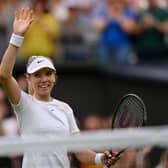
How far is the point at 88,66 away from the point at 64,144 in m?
8.91

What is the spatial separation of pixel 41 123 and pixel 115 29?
671 centimetres

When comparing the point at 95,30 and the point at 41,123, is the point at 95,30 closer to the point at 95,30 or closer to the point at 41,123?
the point at 95,30

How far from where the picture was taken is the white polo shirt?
6502mm

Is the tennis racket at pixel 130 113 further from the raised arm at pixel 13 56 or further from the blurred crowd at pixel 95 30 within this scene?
the blurred crowd at pixel 95 30

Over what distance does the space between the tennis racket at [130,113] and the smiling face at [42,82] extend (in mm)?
549

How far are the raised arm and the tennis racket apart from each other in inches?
32.0

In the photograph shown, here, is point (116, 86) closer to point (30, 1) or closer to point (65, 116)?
point (30, 1)

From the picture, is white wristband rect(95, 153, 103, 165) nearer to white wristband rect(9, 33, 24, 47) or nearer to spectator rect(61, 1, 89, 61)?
white wristband rect(9, 33, 24, 47)

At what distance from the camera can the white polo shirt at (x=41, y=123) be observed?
6.50m

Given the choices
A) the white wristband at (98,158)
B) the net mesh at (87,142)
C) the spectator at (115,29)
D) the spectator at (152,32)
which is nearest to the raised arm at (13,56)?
the white wristband at (98,158)

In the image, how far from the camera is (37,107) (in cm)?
664

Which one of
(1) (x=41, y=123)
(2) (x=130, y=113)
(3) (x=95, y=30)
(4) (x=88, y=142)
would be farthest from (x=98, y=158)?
(3) (x=95, y=30)

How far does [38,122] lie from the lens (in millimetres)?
6598

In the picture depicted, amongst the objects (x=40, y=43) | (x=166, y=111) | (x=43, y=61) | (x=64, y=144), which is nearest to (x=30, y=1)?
(x=40, y=43)
